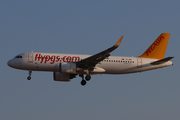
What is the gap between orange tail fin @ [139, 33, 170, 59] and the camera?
175 ft

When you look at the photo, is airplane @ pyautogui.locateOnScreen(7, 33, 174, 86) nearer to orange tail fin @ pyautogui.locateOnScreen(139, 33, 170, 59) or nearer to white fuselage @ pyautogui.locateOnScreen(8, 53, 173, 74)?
white fuselage @ pyautogui.locateOnScreen(8, 53, 173, 74)

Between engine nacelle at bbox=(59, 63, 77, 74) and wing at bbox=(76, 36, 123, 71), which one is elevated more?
wing at bbox=(76, 36, 123, 71)

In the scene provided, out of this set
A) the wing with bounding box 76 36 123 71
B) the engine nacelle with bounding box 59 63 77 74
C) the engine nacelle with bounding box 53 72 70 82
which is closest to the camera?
the wing with bounding box 76 36 123 71

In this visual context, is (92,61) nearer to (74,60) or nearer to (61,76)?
(74,60)

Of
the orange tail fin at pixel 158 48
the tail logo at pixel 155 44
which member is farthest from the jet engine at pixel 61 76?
the tail logo at pixel 155 44

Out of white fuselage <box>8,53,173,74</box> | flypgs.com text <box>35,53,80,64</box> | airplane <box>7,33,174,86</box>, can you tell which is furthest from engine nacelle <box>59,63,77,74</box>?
flypgs.com text <box>35,53,80,64</box>

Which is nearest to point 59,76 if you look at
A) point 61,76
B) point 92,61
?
point 61,76

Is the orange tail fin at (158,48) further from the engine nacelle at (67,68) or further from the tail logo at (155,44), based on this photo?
the engine nacelle at (67,68)

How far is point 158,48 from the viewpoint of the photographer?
177 feet

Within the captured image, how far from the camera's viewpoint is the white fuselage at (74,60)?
159ft

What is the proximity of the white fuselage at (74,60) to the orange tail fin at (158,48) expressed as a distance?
6.03 ft

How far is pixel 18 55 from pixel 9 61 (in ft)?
4.82

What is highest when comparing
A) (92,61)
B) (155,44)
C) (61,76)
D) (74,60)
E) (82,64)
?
(155,44)

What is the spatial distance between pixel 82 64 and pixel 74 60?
1.76m
